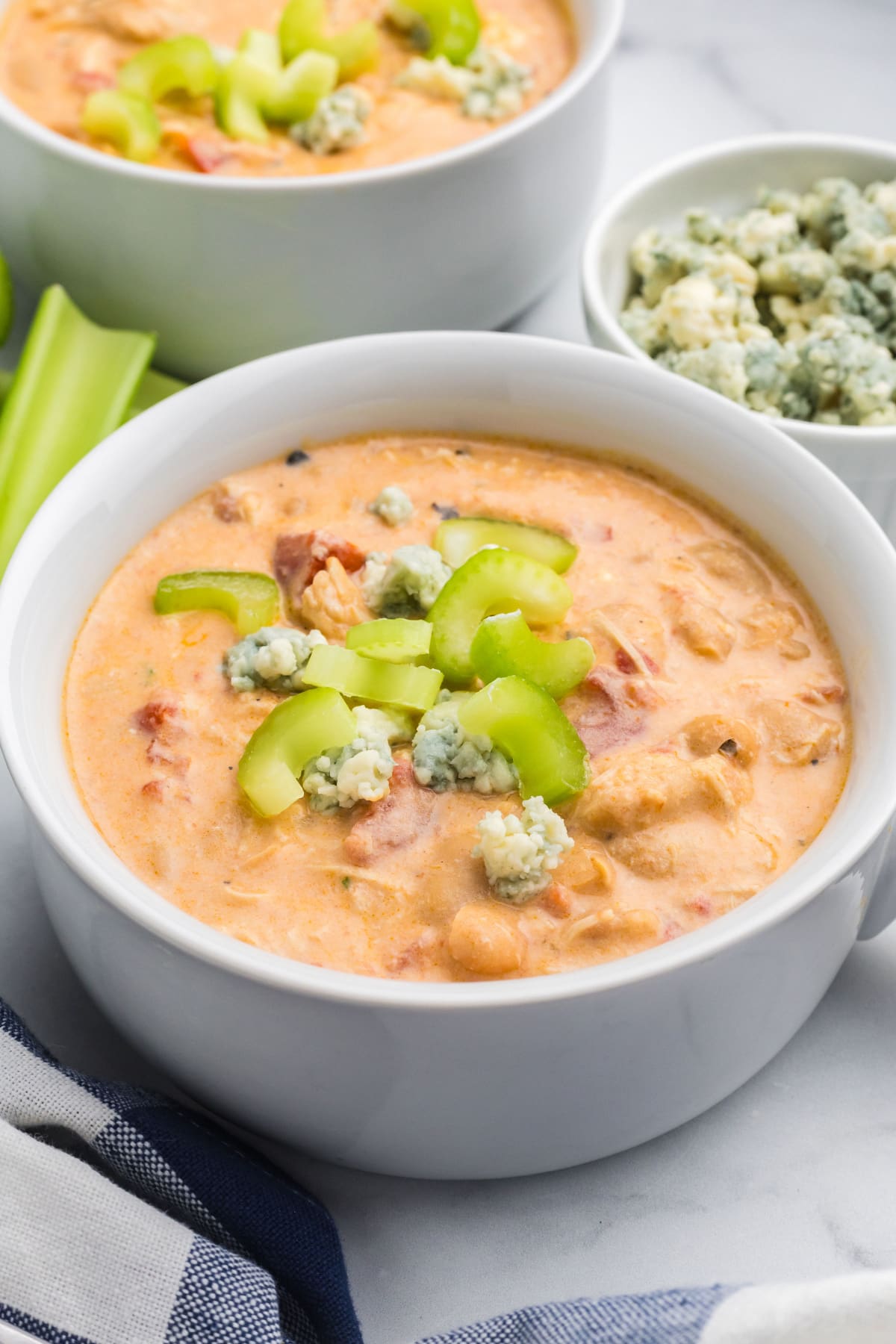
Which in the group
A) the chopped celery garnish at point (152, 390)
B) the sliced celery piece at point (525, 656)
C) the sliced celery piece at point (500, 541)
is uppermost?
the sliced celery piece at point (525, 656)

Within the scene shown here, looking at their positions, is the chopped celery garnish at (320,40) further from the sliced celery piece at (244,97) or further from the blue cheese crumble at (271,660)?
the blue cheese crumble at (271,660)

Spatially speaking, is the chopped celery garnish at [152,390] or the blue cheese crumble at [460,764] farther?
the chopped celery garnish at [152,390]

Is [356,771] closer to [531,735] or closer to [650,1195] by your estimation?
[531,735]

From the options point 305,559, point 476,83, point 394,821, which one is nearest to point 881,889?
point 394,821

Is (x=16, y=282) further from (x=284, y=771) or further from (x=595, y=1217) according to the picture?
(x=595, y=1217)

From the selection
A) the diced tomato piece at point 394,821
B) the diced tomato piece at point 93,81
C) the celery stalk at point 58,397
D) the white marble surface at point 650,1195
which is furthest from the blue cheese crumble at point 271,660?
the diced tomato piece at point 93,81
